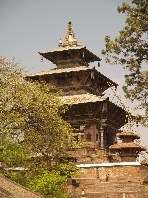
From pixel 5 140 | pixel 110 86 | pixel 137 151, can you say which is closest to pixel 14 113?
pixel 5 140

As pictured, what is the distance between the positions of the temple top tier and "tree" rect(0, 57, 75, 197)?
1505 cm

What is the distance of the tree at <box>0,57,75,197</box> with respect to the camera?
21625 mm

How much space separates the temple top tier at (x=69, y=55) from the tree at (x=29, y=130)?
15.0 metres

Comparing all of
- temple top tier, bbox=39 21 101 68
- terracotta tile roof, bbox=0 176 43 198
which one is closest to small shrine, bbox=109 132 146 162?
temple top tier, bbox=39 21 101 68

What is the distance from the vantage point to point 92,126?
34.0 m

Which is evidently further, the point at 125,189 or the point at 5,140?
the point at 125,189

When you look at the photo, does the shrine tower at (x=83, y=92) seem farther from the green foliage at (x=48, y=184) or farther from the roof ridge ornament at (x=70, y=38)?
the green foliage at (x=48, y=184)

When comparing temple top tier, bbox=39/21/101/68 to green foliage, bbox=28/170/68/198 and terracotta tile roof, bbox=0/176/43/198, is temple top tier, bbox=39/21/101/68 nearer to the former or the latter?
green foliage, bbox=28/170/68/198

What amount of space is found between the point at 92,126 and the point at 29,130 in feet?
39.3

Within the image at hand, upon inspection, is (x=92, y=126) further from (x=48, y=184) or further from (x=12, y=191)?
(x=12, y=191)

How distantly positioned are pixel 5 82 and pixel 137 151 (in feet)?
34.5

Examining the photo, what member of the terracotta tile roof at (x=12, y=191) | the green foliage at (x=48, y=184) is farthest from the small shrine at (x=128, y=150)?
the terracotta tile roof at (x=12, y=191)

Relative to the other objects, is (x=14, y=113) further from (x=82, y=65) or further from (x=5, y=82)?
(x=82, y=65)

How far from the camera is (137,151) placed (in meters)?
27.6
